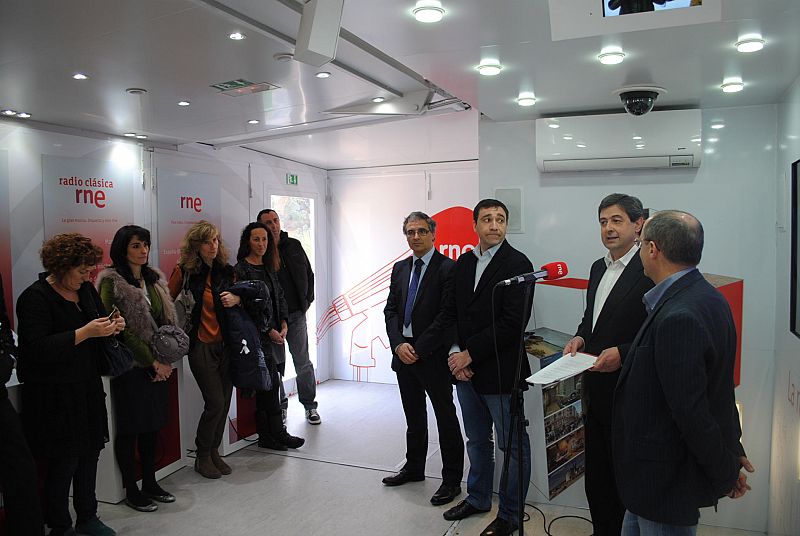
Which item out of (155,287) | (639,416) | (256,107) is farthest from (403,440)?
(639,416)

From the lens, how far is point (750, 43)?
2.21 meters

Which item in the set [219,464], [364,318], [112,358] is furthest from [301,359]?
[112,358]

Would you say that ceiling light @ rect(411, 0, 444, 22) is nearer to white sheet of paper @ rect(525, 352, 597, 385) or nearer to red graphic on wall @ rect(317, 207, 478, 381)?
white sheet of paper @ rect(525, 352, 597, 385)

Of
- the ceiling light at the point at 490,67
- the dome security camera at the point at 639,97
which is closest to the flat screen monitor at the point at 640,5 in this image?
the ceiling light at the point at 490,67

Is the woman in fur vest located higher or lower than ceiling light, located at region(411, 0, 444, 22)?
lower

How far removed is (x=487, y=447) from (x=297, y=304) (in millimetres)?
2348

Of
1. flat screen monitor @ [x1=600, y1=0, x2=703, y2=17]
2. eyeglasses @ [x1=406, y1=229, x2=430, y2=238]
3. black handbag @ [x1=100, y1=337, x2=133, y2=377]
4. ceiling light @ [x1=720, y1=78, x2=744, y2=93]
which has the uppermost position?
ceiling light @ [x1=720, y1=78, x2=744, y2=93]

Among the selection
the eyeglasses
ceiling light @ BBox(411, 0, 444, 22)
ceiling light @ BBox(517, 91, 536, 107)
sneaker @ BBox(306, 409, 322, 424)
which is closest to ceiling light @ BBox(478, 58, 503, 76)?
ceiling light @ BBox(517, 91, 536, 107)

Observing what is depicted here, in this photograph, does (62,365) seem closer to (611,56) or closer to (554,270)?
(554,270)

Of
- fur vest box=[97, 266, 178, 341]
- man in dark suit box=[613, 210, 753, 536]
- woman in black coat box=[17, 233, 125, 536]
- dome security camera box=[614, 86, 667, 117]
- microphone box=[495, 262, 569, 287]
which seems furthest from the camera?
fur vest box=[97, 266, 178, 341]

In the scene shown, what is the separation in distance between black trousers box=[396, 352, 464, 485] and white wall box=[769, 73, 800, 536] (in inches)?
62.1

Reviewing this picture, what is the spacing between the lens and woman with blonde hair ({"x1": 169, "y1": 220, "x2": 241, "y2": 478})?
3.85 meters

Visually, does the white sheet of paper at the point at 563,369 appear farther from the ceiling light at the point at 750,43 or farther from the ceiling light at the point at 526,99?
the ceiling light at the point at 526,99

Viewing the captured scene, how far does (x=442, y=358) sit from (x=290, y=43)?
73.0 inches
